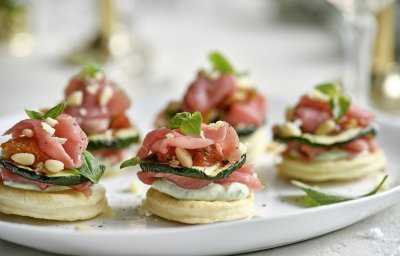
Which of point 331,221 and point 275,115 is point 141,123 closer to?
point 275,115

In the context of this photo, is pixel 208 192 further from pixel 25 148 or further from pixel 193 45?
pixel 193 45

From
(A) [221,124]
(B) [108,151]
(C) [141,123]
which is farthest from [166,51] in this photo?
(A) [221,124]

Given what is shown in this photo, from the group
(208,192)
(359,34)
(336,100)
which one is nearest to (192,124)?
(208,192)

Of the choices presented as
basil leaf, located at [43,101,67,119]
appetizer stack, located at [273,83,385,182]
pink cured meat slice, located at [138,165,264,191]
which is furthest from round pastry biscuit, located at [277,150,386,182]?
basil leaf, located at [43,101,67,119]

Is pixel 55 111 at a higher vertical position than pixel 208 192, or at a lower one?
higher

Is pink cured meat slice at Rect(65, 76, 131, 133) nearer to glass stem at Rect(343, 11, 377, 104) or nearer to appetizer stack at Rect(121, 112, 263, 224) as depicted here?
appetizer stack at Rect(121, 112, 263, 224)
